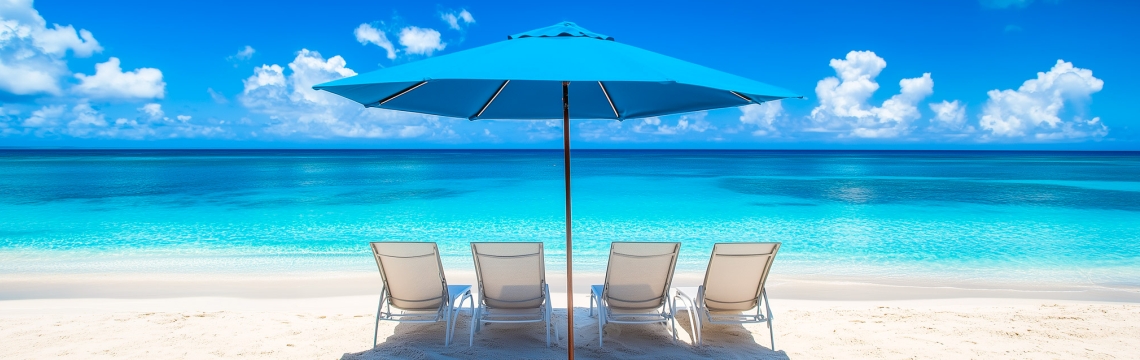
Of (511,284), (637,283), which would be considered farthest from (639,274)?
(511,284)

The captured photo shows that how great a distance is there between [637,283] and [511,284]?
33.1 inches

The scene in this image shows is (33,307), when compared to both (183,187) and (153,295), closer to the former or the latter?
(153,295)

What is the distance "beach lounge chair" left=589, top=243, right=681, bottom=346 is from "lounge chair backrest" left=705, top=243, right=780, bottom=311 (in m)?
0.27

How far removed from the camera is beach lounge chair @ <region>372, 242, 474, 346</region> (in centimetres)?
373

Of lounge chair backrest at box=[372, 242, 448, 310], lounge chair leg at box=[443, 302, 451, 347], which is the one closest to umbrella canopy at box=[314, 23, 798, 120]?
lounge chair backrest at box=[372, 242, 448, 310]

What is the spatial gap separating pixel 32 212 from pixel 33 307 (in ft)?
37.2

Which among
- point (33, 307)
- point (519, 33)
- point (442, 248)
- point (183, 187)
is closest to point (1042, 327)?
point (519, 33)

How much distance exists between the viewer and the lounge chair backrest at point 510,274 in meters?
3.83

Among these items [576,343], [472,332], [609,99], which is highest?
[609,99]

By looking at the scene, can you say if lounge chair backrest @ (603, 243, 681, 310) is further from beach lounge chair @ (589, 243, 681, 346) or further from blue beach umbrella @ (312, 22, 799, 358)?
blue beach umbrella @ (312, 22, 799, 358)

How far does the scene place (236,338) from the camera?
3.93 m

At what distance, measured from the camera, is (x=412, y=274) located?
3.80m

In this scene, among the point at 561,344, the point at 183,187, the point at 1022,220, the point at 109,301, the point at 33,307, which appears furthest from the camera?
the point at 183,187

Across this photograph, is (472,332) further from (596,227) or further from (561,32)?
(596,227)
